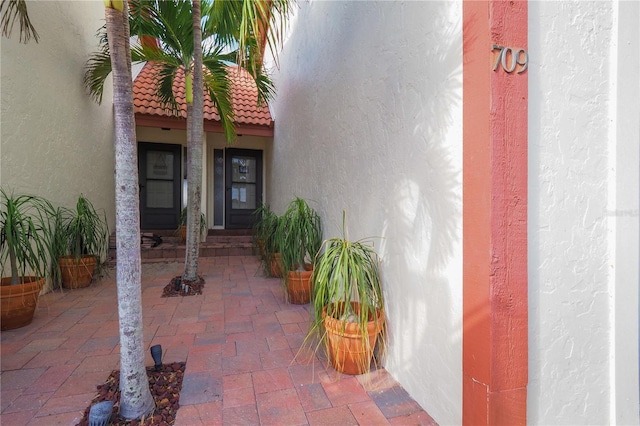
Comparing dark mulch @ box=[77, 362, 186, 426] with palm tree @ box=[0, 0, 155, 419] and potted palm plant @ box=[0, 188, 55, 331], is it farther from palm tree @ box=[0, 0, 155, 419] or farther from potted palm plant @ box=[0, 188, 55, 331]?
potted palm plant @ box=[0, 188, 55, 331]

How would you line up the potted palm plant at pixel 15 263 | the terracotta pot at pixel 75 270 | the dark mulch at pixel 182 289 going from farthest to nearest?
1. the terracotta pot at pixel 75 270
2. the dark mulch at pixel 182 289
3. the potted palm plant at pixel 15 263

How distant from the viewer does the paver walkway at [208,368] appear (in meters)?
1.61

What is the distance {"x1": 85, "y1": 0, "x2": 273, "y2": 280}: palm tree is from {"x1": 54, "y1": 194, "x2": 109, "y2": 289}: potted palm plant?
1.22 metres

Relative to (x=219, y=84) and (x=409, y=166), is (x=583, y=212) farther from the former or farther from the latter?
(x=219, y=84)

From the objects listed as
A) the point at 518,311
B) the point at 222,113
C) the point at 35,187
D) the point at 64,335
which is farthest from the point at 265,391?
the point at 222,113

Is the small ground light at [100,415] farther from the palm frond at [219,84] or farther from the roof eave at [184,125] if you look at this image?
the roof eave at [184,125]

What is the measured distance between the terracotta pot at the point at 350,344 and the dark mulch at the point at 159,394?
0.98 meters

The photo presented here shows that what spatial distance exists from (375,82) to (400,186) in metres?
0.89

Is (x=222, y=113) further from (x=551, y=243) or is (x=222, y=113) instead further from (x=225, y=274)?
(x=551, y=243)

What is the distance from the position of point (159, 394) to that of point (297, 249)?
6.15ft

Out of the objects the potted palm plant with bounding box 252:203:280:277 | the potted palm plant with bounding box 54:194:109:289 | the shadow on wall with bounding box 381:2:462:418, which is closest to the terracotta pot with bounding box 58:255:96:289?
the potted palm plant with bounding box 54:194:109:289

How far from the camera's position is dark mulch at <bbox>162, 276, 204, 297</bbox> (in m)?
3.63

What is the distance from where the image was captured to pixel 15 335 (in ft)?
8.21

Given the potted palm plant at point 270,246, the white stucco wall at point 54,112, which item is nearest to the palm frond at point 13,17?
the white stucco wall at point 54,112
